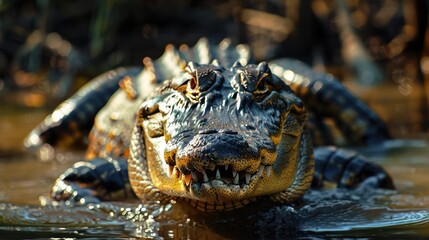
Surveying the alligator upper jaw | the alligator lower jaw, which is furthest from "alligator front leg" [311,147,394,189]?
the alligator upper jaw

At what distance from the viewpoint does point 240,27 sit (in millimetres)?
12109

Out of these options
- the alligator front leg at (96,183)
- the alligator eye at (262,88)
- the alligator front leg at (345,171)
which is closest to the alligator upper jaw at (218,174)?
the alligator eye at (262,88)

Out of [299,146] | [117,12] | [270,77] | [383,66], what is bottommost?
[299,146]

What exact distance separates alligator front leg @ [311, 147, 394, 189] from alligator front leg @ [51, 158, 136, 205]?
3.40ft

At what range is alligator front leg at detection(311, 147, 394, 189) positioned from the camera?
4793mm

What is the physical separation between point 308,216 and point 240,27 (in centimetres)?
838

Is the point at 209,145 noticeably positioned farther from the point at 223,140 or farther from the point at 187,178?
the point at 187,178

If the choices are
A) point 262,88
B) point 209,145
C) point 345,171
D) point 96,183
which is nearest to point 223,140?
point 209,145

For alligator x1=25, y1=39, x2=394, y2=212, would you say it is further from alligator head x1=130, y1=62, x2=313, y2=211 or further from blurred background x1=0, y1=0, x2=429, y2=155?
blurred background x1=0, y1=0, x2=429, y2=155

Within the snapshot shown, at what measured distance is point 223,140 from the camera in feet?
10.6

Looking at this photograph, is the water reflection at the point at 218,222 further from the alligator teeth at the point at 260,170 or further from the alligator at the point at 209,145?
the alligator teeth at the point at 260,170

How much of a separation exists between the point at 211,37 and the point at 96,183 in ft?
25.4

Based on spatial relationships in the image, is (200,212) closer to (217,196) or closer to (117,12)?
(217,196)

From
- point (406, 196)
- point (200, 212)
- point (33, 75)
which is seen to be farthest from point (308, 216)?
point (33, 75)
